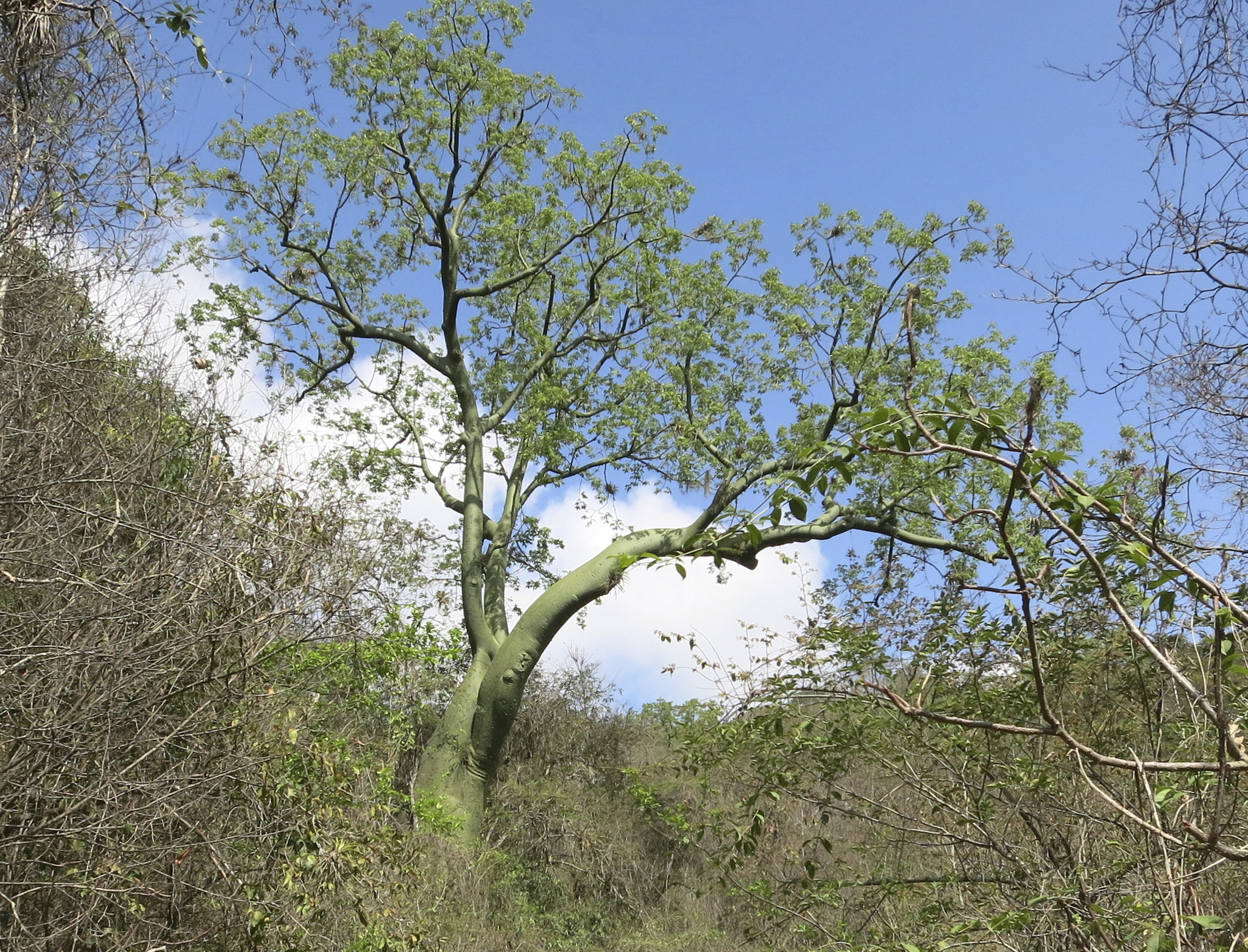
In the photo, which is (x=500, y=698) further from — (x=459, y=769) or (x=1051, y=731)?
(x=1051, y=731)

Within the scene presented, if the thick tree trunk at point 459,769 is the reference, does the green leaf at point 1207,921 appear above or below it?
below

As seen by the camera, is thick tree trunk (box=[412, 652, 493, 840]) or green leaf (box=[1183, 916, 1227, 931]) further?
thick tree trunk (box=[412, 652, 493, 840])

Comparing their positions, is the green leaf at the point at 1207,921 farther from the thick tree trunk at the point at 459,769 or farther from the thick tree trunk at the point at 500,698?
the thick tree trunk at the point at 459,769

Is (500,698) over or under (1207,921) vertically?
over

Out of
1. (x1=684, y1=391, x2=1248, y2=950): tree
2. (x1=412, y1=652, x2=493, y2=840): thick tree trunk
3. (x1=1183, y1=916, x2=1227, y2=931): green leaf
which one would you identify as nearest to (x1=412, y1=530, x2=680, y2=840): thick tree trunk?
(x1=412, y1=652, x2=493, y2=840): thick tree trunk

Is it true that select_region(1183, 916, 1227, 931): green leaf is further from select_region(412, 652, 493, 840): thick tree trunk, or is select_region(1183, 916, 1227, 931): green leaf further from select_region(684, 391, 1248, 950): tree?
select_region(412, 652, 493, 840): thick tree trunk

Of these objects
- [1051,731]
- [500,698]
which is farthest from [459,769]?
[1051,731]

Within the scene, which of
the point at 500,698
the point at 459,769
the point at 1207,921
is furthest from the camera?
the point at 459,769

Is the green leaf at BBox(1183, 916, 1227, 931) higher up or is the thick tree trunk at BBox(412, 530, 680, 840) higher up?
the thick tree trunk at BBox(412, 530, 680, 840)

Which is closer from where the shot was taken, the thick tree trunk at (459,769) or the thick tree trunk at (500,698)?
the thick tree trunk at (459,769)

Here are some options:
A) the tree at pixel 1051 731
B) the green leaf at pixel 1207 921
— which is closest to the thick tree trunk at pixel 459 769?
the tree at pixel 1051 731

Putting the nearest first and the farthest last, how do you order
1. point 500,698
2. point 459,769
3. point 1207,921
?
point 1207,921, point 500,698, point 459,769

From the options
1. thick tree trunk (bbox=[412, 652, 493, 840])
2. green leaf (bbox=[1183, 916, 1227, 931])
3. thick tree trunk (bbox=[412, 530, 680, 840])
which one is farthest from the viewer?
thick tree trunk (bbox=[412, 530, 680, 840])

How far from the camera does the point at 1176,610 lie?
2.84m
